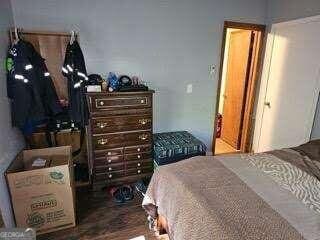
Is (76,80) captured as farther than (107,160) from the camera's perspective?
No

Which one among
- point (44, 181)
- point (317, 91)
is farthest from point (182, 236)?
point (317, 91)

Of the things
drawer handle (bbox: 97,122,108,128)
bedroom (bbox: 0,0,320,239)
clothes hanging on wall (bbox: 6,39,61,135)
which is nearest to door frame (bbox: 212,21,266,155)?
bedroom (bbox: 0,0,320,239)

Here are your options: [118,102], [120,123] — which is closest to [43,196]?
[120,123]

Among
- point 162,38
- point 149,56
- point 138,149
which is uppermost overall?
point 162,38

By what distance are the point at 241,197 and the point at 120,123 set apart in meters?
1.61

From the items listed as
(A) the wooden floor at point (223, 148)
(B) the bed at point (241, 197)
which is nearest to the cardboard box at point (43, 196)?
(B) the bed at point (241, 197)

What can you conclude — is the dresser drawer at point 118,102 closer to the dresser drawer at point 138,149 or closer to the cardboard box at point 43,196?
the dresser drawer at point 138,149

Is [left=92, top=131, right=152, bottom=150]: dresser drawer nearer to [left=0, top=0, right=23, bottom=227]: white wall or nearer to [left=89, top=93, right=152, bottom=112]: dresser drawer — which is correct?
[left=89, top=93, right=152, bottom=112]: dresser drawer

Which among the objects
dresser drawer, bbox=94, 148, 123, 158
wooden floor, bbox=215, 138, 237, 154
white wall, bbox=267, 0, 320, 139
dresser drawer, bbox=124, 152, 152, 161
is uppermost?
white wall, bbox=267, 0, 320, 139

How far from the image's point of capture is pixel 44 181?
1.96 metres

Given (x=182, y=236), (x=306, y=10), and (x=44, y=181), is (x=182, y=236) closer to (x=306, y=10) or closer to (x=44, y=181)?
(x=44, y=181)

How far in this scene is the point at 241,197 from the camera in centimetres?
135

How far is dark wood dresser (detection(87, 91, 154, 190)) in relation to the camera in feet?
8.09

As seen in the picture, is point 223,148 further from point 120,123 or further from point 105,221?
point 105,221
